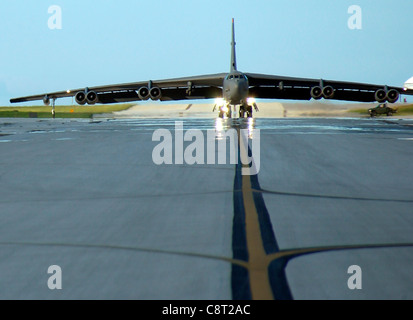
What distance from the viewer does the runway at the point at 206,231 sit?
324cm

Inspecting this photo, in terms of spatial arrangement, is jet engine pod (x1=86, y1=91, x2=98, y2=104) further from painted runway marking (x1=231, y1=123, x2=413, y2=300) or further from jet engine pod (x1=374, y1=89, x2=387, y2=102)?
painted runway marking (x1=231, y1=123, x2=413, y2=300)

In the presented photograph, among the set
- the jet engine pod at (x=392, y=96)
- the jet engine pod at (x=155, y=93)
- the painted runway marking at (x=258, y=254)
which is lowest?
the painted runway marking at (x=258, y=254)

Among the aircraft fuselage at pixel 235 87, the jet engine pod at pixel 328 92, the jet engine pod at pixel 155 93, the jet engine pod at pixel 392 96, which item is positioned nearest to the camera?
the aircraft fuselage at pixel 235 87

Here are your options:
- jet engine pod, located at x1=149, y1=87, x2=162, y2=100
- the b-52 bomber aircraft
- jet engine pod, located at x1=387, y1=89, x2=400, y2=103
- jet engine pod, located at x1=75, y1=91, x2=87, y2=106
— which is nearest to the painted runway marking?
the b-52 bomber aircraft

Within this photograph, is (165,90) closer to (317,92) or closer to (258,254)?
(317,92)

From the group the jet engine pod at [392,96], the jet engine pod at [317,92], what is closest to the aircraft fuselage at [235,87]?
the jet engine pod at [317,92]

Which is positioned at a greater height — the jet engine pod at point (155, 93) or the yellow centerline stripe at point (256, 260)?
the jet engine pod at point (155, 93)

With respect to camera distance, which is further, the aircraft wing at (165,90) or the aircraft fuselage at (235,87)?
the aircraft wing at (165,90)

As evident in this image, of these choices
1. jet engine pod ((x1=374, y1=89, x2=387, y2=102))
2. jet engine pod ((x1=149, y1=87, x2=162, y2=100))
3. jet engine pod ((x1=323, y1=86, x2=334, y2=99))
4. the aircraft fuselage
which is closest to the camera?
the aircraft fuselage

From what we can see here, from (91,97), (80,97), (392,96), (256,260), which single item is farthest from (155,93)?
(256,260)

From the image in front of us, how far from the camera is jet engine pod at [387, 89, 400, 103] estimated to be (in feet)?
159

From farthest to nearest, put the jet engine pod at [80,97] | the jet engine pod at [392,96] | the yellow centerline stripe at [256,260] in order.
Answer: the jet engine pod at [80,97] → the jet engine pod at [392,96] → the yellow centerline stripe at [256,260]

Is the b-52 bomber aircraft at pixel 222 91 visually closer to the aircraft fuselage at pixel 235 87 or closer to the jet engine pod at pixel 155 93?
the jet engine pod at pixel 155 93

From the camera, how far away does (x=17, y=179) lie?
7965 millimetres
